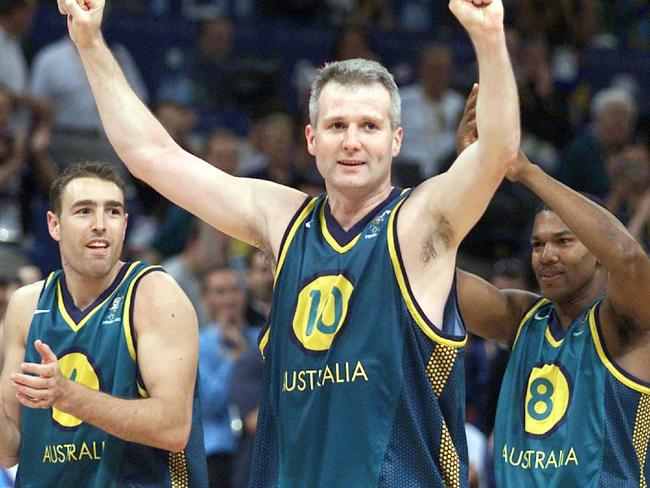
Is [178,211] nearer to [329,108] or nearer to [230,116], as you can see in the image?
[230,116]

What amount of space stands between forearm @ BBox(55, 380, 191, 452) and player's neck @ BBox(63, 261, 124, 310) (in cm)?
60

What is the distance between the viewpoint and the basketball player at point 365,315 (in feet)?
15.2

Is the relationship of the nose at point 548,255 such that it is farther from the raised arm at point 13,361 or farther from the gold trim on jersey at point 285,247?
the raised arm at point 13,361

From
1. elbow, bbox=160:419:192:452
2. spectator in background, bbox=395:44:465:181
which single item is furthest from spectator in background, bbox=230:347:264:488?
spectator in background, bbox=395:44:465:181

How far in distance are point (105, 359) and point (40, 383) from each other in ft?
2.40

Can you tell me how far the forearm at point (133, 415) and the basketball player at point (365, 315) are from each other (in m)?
0.56

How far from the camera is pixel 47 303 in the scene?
5.78 m

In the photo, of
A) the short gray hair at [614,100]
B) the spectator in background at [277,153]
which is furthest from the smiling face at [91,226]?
the short gray hair at [614,100]

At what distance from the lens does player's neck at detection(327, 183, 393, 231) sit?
192 inches

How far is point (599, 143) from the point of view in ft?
42.4

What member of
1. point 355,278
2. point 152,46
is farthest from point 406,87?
point 355,278

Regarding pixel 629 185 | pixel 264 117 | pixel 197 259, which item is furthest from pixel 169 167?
pixel 264 117

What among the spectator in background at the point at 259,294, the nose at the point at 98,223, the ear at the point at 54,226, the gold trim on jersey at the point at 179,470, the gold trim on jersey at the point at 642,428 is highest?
the spectator in background at the point at 259,294

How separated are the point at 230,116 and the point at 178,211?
2.33m
